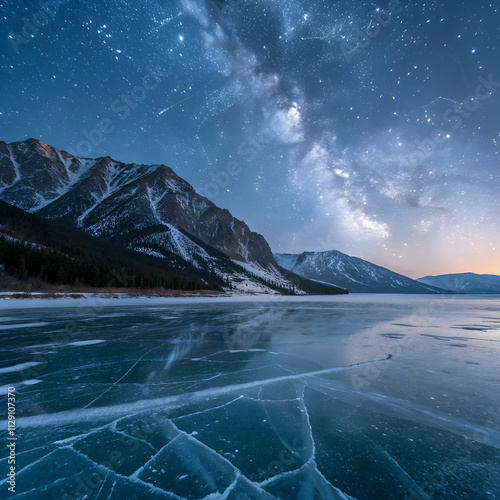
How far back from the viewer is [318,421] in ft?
15.6

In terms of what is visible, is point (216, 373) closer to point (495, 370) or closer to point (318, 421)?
point (318, 421)

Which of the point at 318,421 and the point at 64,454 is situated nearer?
the point at 64,454

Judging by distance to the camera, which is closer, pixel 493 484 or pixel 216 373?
pixel 493 484

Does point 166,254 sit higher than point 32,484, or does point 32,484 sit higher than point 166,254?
point 166,254

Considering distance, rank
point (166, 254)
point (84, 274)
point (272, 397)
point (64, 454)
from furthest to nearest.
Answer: point (166, 254), point (84, 274), point (272, 397), point (64, 454)

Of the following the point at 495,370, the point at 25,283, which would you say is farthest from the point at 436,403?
the point at 25,283

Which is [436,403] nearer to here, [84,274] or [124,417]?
[124,417]

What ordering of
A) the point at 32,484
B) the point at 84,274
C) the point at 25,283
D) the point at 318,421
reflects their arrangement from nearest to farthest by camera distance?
the point at 32,484
the point at 318,421
the point at 25,283
the point at 84,274

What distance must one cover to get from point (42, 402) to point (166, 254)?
18196 centimetres

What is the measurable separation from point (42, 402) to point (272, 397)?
5.25 m

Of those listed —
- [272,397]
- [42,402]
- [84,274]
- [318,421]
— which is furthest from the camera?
[84,274]

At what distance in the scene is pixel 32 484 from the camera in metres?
3.06

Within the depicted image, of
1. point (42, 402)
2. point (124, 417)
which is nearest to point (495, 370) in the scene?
point (124, 417)

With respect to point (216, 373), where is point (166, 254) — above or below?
above
